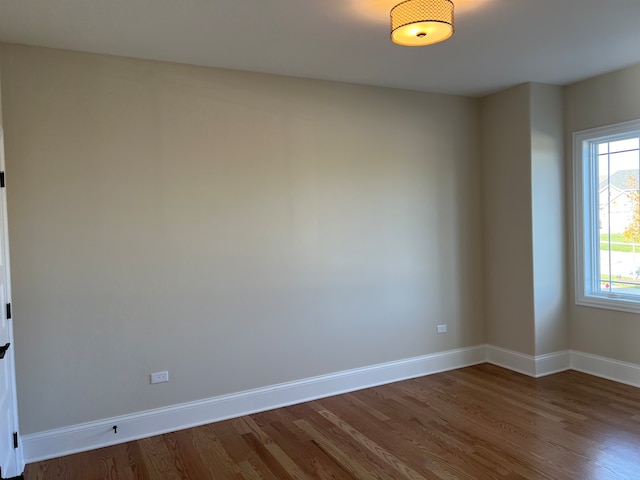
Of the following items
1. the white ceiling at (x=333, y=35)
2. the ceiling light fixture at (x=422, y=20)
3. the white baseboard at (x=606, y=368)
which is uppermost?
the white ceiling at (x=333, y=35)

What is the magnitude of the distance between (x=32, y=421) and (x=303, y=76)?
3.20 meters

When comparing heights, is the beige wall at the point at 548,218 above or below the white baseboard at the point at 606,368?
above

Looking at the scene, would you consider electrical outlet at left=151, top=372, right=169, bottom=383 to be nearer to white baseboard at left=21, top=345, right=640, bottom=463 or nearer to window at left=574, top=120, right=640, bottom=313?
white baseboard at left=21, top=345, right=640, bottom=463

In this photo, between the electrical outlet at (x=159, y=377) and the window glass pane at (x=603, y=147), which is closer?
the electrical outlet at (x=159, y=377)

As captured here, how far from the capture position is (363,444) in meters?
3.19

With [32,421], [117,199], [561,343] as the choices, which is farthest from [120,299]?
[561,343]

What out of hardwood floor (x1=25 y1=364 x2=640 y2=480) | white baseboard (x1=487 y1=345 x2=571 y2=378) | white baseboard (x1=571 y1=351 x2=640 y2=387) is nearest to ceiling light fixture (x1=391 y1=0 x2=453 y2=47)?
hardwood floor (x1=25 y1=364 x2=640 y2=480)

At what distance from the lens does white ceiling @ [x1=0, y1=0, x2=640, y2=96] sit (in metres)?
2.63

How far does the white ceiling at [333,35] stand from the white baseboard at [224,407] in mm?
2557

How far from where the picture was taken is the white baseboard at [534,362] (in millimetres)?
4406

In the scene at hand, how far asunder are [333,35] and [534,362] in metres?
3.40

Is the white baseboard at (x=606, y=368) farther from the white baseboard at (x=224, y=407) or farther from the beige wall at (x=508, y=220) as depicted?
the white baseboard at (x=224, y=407)

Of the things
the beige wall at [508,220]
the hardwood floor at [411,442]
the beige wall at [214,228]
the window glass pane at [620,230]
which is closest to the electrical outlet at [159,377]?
the beige wall at [214,228]

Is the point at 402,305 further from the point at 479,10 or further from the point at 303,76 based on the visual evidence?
the point at 479,10
